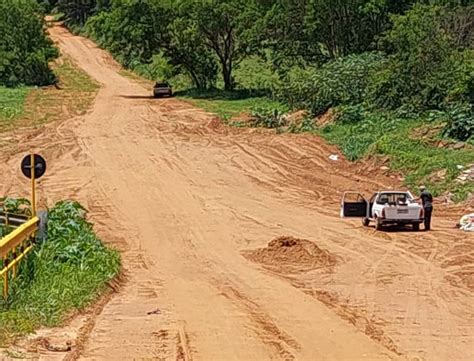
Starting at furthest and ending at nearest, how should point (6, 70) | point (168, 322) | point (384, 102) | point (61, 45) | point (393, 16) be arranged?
point (61, 45) → point (6, 70) → point (393, 16) → point (384, 102) → point (168, 322)

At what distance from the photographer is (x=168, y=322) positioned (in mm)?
14234

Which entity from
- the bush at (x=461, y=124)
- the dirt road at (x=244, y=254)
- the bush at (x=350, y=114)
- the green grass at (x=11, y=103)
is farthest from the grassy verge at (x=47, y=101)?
the bush at (x=461, y=124)

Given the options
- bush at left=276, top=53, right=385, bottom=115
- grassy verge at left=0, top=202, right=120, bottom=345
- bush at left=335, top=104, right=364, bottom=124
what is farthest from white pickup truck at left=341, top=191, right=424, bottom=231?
bush at left=276, top=53, right=385, bottom=115

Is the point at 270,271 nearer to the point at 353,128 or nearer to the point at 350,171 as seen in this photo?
the point at 350,171

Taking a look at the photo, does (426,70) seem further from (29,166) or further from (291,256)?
(29,166)

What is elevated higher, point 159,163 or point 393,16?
point 393,16

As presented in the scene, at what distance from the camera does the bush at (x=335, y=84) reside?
45.4 m

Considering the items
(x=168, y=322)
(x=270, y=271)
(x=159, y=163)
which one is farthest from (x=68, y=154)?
(x=168, y=322)

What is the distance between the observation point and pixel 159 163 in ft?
116

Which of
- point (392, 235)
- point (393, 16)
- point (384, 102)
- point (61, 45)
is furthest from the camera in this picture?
point (61, 45)

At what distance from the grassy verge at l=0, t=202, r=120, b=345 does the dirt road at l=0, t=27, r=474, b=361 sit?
58cm

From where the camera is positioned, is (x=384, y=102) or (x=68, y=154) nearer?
(x=68, y=154)

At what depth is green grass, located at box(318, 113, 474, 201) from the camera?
29.6m

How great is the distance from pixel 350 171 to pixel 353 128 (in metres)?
6.38
